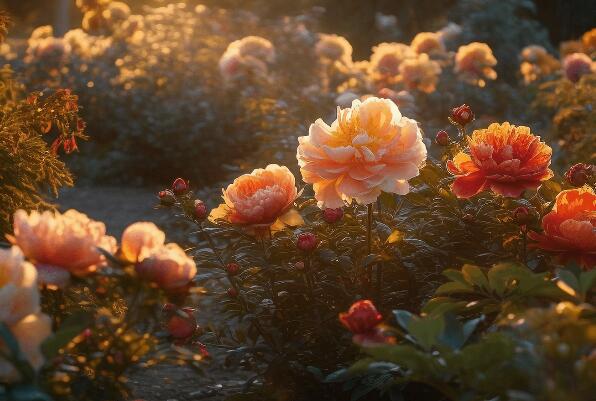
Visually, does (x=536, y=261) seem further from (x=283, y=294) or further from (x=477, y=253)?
(x=283, y=294)

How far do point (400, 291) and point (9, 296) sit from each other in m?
1.44

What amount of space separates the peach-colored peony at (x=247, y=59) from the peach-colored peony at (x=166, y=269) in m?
5.08

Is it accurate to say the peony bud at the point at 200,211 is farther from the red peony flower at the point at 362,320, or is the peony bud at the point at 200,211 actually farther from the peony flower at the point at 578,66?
the peony flower at the point at 578,66

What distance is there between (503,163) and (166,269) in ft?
3.17

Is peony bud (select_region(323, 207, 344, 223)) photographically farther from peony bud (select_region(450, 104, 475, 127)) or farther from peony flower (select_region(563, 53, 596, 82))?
peony flower (select_region(563, 53, 596, 82))

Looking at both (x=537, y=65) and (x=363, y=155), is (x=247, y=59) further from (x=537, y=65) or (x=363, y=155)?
(x=363, y=155)

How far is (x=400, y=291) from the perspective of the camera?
8.60 ft

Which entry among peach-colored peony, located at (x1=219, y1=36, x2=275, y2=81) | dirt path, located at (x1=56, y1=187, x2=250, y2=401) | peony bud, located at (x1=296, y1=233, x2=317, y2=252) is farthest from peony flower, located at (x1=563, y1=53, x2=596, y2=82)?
peony bud, located at (x1=296, y1=233, x2=317, y2=252)

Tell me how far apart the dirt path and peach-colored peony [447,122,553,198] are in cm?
77

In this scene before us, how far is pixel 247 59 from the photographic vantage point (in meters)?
6.59

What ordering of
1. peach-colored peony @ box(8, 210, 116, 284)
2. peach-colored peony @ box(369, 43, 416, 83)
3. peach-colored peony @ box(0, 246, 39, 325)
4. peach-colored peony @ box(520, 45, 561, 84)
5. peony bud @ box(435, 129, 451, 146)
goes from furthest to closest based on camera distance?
peach-colored peony @ box(520, 45, 561, 84) → peach-colored peony @ box(369, 43, 416, 83) → peony bud @ box(435, 129, 451, 146) → peach-colored peony @ box(8, 210, 116, 284) → peach-colored peony @ box(0, 246, 39, 325)

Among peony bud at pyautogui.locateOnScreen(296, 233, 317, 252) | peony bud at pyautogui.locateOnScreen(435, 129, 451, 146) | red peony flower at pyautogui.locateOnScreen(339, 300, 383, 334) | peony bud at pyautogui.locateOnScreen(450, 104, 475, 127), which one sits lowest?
peony bud at pyautogui.locateOnScreen(296, 233, 317, 252)

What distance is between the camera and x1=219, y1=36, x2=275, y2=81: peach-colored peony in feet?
21.7

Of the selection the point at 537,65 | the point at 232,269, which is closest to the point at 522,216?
the point at 232,269
